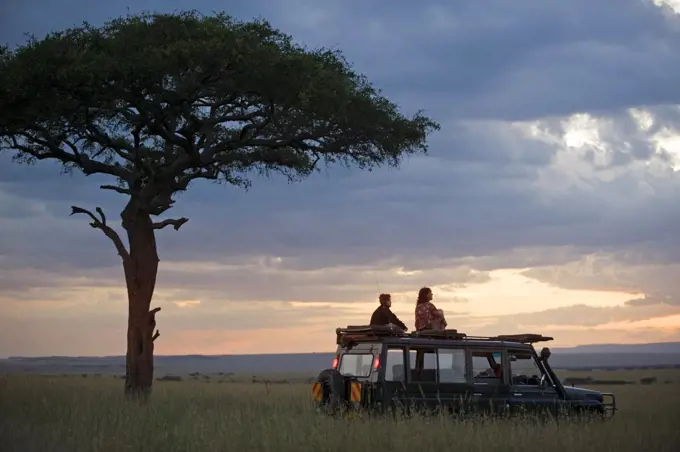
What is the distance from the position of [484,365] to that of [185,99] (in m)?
11.5

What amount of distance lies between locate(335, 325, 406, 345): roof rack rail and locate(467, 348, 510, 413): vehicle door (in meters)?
1.59

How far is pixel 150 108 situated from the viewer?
82.3 feet

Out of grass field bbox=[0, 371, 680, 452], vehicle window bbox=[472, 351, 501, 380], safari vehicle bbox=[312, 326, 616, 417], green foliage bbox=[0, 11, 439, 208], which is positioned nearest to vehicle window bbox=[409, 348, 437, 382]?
safari vehicle bbox=[312, 326, 616, 417]

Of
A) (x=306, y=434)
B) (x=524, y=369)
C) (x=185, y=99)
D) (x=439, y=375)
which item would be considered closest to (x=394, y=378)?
(x=439, y=375)

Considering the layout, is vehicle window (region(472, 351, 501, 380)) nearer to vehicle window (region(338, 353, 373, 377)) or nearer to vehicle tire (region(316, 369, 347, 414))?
vehicle window (region(338, 353, 373, 377))

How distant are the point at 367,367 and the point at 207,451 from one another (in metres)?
3.86

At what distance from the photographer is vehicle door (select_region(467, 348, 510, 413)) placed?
57.4 feet

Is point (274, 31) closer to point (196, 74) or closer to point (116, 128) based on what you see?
point (196, 74)

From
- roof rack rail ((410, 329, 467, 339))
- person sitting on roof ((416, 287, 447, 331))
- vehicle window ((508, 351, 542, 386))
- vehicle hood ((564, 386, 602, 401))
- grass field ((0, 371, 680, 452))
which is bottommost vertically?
grass field ((0, 371, 680, 452))

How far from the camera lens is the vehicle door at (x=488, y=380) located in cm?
1748

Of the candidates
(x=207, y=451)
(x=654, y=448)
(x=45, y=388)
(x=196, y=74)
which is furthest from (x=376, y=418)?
(x=45, y=388)

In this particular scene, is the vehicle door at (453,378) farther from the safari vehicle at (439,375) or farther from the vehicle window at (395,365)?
the vehicle window at (395,365)

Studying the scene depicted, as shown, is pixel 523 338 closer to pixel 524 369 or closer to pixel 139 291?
pixel 524 369

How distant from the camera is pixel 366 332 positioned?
16953 mm
